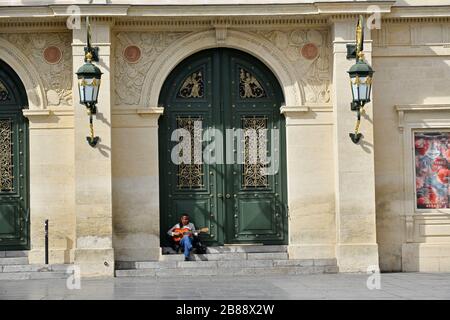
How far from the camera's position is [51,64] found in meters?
21.0

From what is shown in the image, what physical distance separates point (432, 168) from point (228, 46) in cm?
472

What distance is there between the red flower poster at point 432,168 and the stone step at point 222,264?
92.3 inches

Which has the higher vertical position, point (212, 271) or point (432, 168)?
point (432, 168)

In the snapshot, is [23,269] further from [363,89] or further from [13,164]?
[363,89]

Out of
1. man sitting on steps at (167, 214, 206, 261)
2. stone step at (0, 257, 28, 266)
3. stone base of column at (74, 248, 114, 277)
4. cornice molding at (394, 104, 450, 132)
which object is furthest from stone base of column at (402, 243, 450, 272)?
stone step at (0, 257, 28, 266)

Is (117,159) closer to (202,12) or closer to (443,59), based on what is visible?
(202,12)

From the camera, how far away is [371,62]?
2088cm

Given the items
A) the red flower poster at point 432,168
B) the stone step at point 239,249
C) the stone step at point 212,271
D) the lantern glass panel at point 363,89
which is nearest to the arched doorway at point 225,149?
the stone step at point 239,249

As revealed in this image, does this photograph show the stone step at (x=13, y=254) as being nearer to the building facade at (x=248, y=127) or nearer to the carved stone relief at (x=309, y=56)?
the building facade at (x=248, y=127)

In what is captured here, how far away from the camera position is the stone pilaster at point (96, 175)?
20219mm

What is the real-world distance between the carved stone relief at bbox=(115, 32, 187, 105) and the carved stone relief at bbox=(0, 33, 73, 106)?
3.14ft

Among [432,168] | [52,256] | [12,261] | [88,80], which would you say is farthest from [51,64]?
Result: [432,168]
